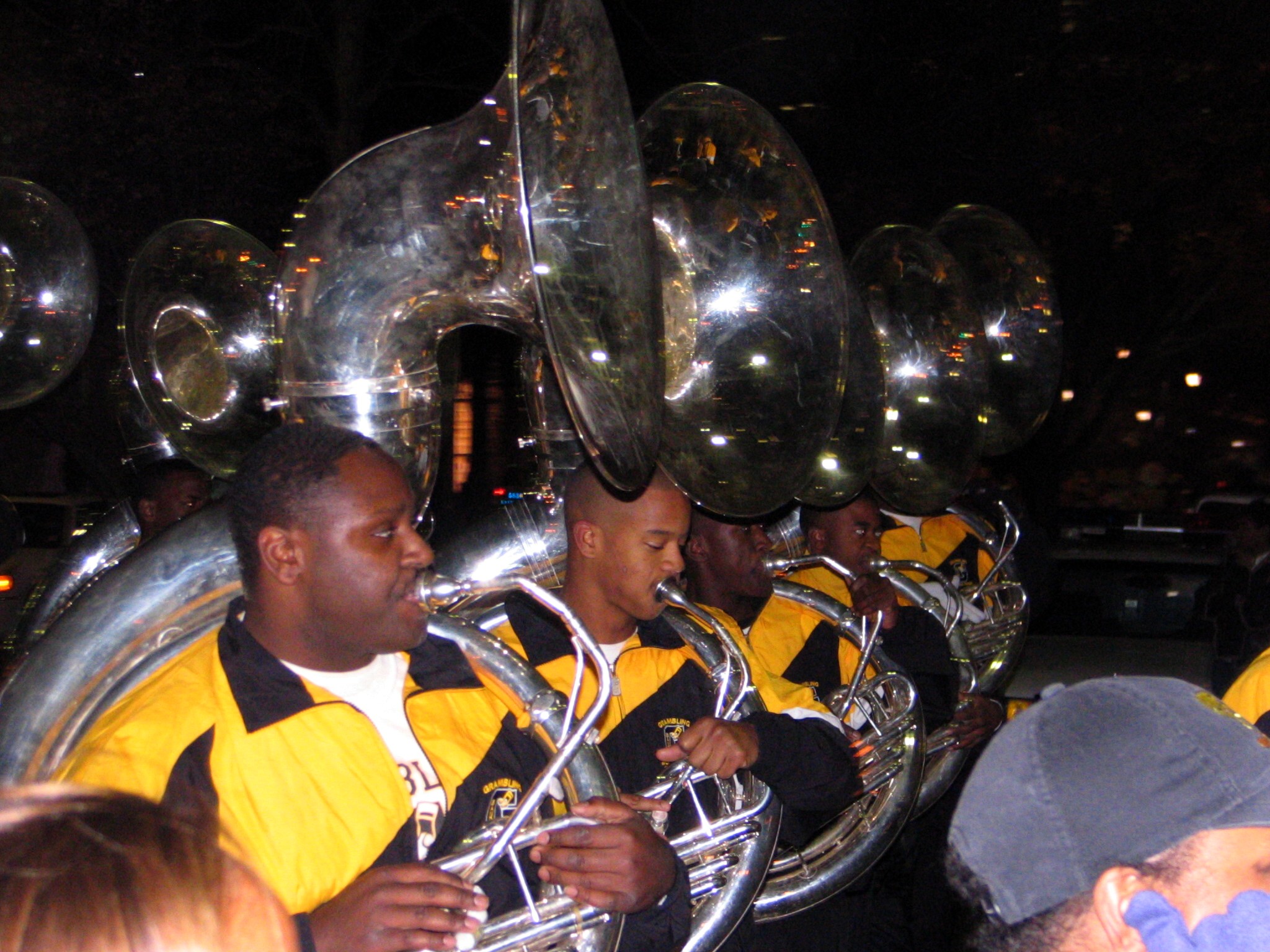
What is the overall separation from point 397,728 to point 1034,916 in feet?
3.71

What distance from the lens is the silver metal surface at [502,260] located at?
186 cm

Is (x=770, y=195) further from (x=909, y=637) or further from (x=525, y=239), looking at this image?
(x=909, y=637)

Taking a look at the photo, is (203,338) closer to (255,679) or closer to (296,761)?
(255,679)

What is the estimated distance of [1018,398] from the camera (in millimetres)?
4695

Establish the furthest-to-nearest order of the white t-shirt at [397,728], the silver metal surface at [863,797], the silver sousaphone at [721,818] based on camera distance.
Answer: the silver metal surface at [863,797] → the silver sousaphone at [721,818] → the white t-shirt at [397,728]

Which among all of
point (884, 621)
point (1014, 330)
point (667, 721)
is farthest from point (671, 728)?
point (1014, 330)

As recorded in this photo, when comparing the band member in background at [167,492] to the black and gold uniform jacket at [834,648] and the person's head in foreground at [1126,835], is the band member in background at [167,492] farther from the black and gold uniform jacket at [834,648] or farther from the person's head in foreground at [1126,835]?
the person's head in foreground at [1126,835]

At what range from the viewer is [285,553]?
186 cm

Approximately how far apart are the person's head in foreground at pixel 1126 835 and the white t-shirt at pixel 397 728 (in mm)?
981

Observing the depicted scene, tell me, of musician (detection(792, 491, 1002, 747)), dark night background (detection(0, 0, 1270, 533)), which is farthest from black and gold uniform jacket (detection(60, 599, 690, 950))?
dark night background (detection(0, 0, 1270, 533))

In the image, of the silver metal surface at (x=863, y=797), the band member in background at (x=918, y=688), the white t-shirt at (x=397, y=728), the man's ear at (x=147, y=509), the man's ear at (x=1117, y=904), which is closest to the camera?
the man's ear at (x=1117, y=904)

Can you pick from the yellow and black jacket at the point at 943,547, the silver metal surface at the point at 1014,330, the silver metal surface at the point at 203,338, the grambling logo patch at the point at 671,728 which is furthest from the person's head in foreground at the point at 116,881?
the silver metal surface at the point at 1014,330

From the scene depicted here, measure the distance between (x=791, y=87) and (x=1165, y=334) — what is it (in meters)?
3.99

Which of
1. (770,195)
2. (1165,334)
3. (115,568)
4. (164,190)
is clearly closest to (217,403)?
(115,568)
